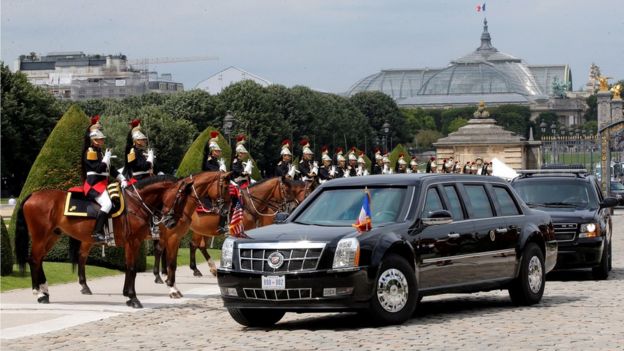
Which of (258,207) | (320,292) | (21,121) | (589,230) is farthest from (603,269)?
(21,121)

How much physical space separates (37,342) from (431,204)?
4924 millimetres

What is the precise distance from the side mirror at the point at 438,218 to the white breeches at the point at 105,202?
17.7ft

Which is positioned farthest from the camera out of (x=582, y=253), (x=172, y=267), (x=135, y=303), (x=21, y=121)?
(x=21, y=121)

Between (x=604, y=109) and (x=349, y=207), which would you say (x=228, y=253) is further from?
(x=604, y=109)

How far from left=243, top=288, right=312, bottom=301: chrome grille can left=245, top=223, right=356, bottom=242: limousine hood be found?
1.91ft

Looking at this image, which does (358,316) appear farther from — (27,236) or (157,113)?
(157,113)

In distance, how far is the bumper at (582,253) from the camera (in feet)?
70.9

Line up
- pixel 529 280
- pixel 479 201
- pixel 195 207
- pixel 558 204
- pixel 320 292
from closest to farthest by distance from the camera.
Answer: pixel 320 292 < pixel 479 201 < pixel 529 280 < pixel 195 207 < pixel 558 204

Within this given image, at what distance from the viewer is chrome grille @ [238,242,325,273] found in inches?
560

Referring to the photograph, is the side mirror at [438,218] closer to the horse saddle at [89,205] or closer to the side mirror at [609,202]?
the horse saddle at [89,205]

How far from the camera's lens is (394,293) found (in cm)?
1462

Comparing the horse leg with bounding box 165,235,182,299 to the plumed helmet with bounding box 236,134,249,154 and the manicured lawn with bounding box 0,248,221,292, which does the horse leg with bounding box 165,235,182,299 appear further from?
the plumed helmet with bounding box 236,134,249,154

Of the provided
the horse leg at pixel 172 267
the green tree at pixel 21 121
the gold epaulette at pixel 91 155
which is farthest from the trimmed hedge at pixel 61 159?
the green tree at pixel 21 121

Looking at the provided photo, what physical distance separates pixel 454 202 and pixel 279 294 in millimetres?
3108
